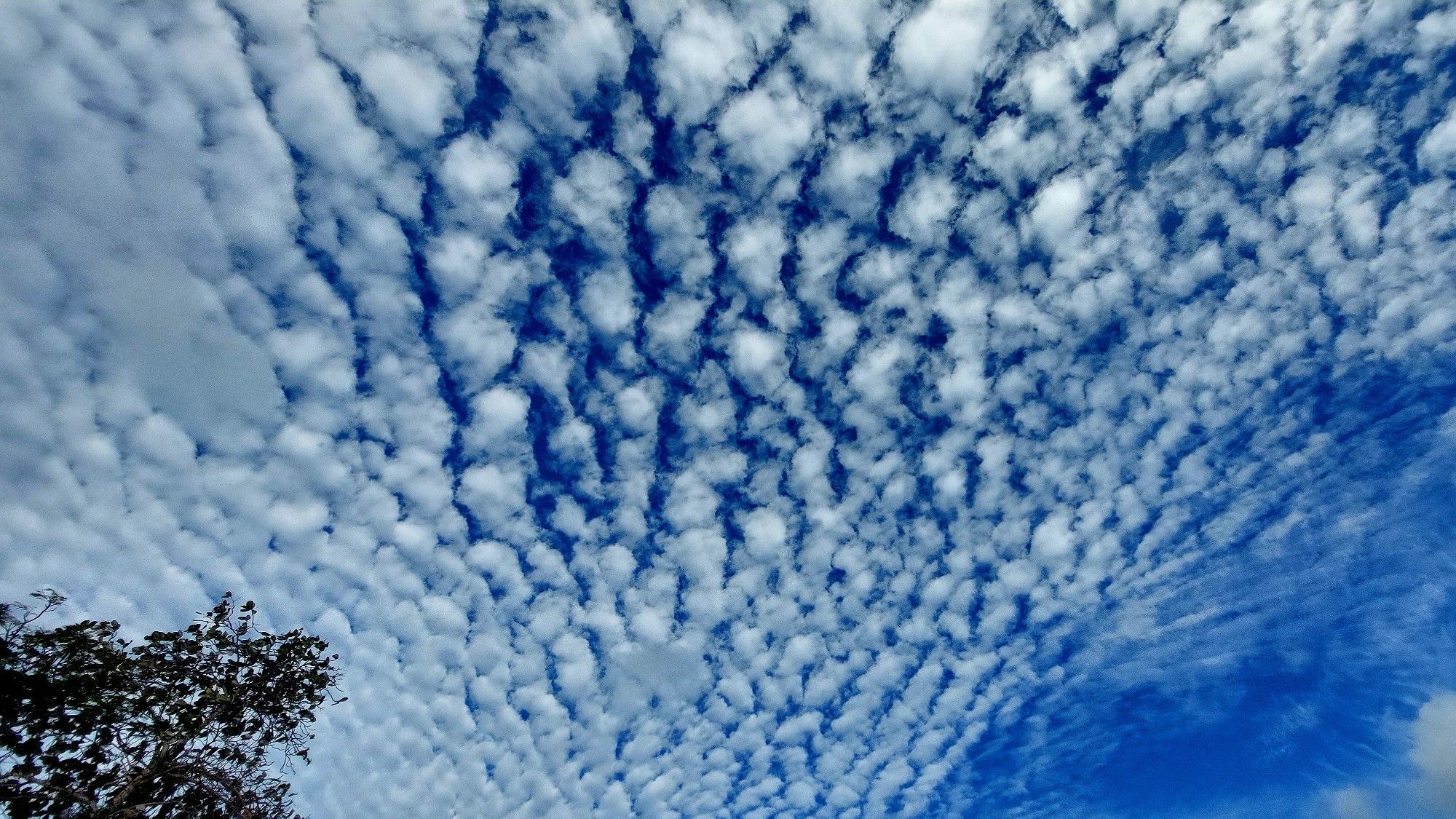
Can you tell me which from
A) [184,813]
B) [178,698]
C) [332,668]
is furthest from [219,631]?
[184,813]

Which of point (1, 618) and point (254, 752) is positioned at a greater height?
point (1, 618)

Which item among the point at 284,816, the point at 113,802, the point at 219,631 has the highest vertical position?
the point at 219,631

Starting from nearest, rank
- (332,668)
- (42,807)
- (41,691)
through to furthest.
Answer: (42,807) < (41,691) < (332,668)

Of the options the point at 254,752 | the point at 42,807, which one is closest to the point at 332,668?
the point at 254,752

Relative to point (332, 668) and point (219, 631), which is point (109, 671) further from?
point (332, 668)

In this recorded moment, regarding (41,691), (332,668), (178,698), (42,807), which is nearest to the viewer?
(42,807)

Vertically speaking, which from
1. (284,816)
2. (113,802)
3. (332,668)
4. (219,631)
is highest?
(219,631)

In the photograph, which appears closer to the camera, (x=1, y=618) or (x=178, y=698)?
(x=1, y=618)

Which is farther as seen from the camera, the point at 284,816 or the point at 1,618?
the point at 284,816

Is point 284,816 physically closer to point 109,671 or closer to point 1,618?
point 109,671

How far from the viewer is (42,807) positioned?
34.2 feet

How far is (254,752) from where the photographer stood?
13.1 m

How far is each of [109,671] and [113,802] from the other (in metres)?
2.26

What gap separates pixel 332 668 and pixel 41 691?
4.34 meters
